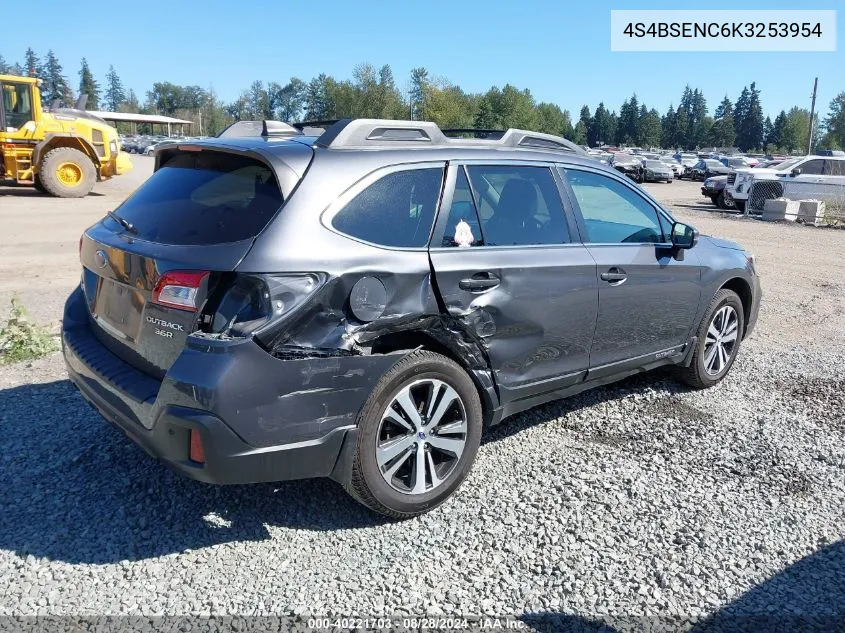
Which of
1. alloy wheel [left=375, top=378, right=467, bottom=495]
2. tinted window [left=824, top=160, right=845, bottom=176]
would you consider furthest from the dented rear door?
tinted window [left=824, top=160, right=845, bottom=176]

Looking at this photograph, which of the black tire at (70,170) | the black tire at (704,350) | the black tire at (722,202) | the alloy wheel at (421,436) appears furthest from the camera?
the black tire at (722,202)

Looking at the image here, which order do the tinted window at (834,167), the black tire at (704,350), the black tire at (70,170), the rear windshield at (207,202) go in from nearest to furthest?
the rear windshield at (207,202)
the black tire at (704,350)
the black tire at (70,170)
the tinted window at (834,167)

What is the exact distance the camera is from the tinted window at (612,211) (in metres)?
4.33

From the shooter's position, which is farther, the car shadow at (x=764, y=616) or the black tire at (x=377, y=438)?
the black tire at (x=377, y=438)

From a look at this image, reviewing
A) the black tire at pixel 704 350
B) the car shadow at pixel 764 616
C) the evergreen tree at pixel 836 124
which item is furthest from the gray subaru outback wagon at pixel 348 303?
the evergreen tree at pixel 836 124

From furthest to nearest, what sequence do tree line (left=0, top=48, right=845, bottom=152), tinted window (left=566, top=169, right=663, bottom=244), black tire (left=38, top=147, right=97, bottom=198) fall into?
tree line (left=0, top=48, right=845, bottom=152) < black tire (left=38, top=147, right=97, bottom=198) < tinted window (left=566, top=169, right=663, bottom=244)

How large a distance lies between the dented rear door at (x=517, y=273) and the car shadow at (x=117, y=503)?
1.08 metres

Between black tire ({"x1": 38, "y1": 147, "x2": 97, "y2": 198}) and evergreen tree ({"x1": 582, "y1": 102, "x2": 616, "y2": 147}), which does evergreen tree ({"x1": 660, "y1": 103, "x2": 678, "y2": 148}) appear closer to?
evergreen tree ({"x1": 582, "y1": 102, "x2": 616, "y2": 147})

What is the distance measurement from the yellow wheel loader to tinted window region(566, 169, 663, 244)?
717 inches

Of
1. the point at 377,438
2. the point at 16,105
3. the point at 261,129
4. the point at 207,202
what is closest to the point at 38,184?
the point at 16,105

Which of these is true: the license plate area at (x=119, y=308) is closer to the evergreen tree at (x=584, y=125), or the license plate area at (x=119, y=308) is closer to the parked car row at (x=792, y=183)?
the parked car row at (x=792, y=183)

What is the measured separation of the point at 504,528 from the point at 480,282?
1.19 m

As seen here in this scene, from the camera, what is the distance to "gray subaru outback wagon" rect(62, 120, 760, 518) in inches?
113

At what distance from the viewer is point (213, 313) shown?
9.43 feet
